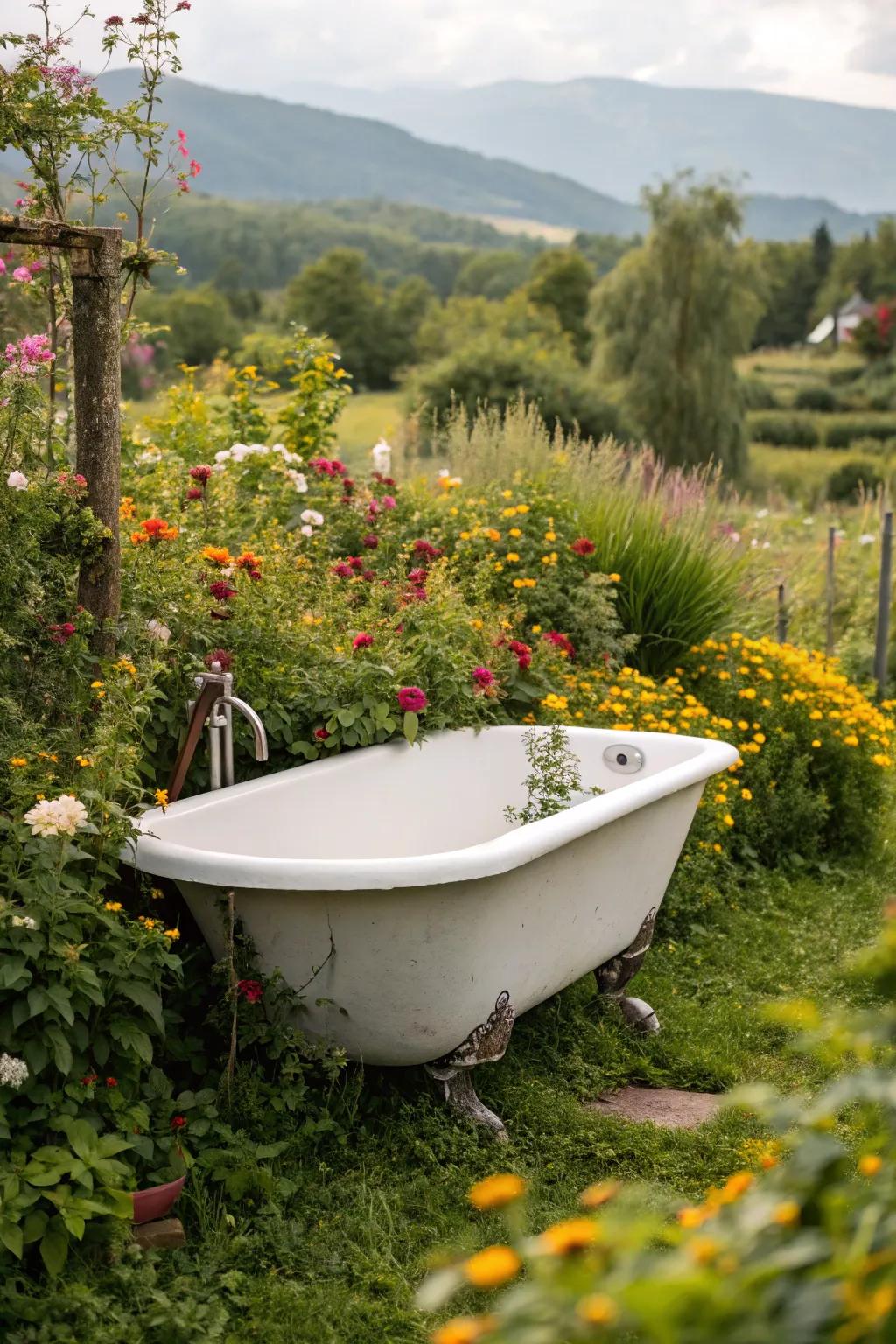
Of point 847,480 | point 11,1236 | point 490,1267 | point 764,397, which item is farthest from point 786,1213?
point 764,397

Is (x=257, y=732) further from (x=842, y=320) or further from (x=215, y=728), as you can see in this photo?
(x=842, y=320)

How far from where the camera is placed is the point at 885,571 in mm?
6453

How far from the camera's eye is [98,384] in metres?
2.78

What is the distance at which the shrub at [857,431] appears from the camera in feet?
87.4

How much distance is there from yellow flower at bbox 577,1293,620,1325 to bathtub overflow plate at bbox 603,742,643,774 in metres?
2.79

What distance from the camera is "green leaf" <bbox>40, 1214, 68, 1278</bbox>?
2.01 meters

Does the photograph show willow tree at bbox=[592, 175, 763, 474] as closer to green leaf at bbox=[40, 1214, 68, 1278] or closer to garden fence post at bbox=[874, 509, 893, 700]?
garden fence post at bbox=[874, 509, 893, 700]

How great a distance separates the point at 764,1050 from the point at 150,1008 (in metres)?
1.67

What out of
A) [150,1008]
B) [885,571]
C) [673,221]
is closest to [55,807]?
[150,1008]

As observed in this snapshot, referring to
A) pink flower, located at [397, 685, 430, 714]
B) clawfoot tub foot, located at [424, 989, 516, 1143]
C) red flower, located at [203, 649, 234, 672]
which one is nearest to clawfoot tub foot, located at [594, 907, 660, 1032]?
clawfoot tub foot, located at [424, 989, 516, 1143]

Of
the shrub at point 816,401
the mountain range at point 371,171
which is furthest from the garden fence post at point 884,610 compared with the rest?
the mountain range at point 371,171

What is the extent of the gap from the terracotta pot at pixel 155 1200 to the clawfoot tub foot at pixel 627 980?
4.33ft

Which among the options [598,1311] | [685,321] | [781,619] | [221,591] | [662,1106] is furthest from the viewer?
[685,321]

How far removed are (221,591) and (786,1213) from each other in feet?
7.91
